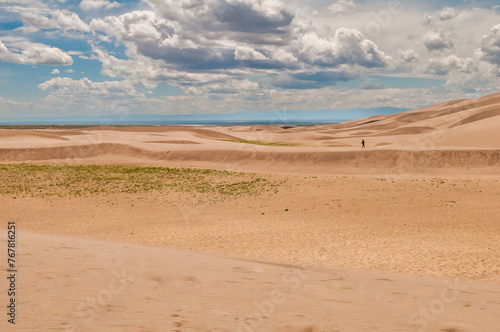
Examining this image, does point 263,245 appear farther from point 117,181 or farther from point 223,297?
point 117,181

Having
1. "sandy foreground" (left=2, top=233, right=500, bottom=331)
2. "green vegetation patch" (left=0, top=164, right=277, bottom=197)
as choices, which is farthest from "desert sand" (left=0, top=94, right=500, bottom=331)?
"green vegetation patch" (left=0, top=164, right=277, bottom=197)

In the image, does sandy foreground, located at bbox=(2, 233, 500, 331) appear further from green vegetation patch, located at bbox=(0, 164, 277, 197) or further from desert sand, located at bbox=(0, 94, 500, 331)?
green vegetation patch, located at bbox=(0, 164, 277, 197)

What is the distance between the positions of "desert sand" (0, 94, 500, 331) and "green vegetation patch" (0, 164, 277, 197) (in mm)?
171

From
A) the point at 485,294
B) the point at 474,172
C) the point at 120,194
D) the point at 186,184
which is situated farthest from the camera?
the point at 474,172

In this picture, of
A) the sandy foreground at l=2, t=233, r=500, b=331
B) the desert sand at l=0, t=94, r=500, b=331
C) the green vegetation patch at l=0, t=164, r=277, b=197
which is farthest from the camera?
the green vegetation patch at l=0, t=164, r=277, b=197

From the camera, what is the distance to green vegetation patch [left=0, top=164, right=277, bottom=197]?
2886cm

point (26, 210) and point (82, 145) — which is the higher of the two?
point (82, 145)

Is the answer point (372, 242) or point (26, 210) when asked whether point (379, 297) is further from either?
point (26, 210)

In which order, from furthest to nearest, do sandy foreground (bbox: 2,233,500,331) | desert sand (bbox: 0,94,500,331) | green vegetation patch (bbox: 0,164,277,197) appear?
green vegetation patch (bbox: 0,164,277,197)
desert sand (bbox: 0,94,500,331)
sandy foreground (bbox: 2,233,500,331)

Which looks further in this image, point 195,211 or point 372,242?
point 195,211

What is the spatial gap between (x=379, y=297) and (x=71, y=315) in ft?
21.3

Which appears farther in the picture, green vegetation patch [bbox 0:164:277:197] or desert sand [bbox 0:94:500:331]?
green vegetation patch [bbox 0:164:277:197]

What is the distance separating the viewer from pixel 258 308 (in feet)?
25.9

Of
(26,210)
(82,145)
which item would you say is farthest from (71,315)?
(82,145)
